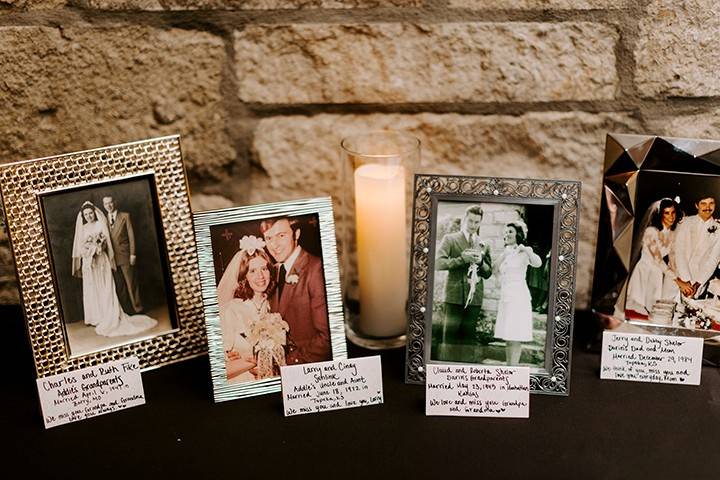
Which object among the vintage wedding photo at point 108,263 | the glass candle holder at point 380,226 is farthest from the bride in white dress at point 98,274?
the glass candle holder at point 380,226

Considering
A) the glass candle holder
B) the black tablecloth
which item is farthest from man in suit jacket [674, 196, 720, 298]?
the glass candle holder

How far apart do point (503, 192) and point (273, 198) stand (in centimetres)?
45

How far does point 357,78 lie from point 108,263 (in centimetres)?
49

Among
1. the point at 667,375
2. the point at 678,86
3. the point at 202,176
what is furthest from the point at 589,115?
the point at 202,176

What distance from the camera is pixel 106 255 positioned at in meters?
1.11

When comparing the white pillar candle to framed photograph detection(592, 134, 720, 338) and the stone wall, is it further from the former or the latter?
framed photograph detection(592, 134, 720, 338)

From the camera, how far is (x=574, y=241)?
1060 millimetres

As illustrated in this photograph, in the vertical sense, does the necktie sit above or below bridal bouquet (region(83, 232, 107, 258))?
below

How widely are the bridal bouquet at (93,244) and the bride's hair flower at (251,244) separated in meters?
0.20

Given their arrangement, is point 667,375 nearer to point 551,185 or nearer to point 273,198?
point 551,185

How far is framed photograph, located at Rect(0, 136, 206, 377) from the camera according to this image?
1.06 metres

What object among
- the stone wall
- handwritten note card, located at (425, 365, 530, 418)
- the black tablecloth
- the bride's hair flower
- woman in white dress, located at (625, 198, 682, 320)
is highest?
the stone wall

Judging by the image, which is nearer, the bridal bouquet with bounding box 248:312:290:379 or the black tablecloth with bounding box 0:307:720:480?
the black tablecloth with bounding box 0:307:720:480

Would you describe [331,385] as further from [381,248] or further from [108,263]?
[108,263]
